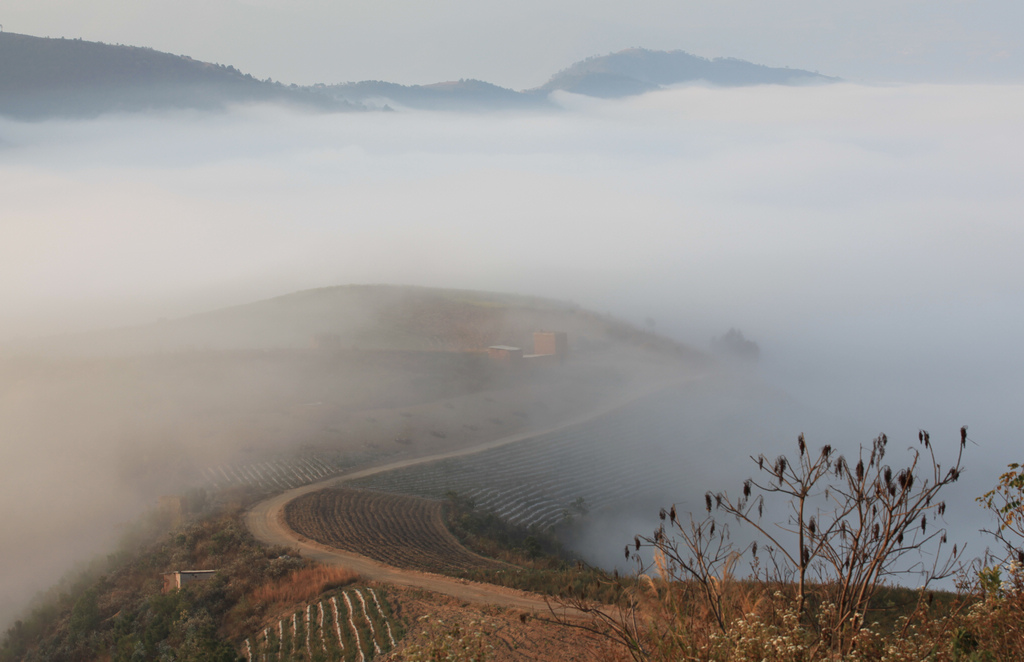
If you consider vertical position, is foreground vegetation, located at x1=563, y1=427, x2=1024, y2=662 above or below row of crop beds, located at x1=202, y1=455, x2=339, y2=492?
above

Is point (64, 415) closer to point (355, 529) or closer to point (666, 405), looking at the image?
point (355, 529)

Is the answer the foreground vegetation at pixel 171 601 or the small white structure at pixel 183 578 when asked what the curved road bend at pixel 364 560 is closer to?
the foreground vegetation at pixel 171 601

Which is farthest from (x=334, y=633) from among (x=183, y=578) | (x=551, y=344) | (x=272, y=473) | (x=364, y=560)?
(x=551, y=344)

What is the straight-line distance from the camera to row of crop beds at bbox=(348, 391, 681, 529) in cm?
3653

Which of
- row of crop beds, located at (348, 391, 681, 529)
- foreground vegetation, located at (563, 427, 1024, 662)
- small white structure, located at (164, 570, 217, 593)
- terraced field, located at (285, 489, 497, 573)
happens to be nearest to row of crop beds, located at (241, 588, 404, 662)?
terraced field, located at (285, 489, 497, 573)

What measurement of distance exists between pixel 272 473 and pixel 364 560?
51.6ft

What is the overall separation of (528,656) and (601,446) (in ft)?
132

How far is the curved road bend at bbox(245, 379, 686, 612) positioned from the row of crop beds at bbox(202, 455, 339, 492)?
1052 mm

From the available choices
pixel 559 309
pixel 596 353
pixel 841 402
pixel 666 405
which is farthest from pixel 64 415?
pixel 841 402

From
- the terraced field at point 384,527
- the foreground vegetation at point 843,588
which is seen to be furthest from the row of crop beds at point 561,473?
the foreground vegetation at point 843,588

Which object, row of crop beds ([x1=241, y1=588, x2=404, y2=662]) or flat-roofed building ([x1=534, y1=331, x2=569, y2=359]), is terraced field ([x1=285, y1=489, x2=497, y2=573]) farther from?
flat-roofed building ([x1=534, y1=331, x2=569, y2=359])

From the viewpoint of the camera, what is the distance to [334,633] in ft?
49.5

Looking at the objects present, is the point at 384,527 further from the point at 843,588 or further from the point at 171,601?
the point at 843,588

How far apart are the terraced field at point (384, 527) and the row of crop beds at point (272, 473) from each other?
349 centimetres
